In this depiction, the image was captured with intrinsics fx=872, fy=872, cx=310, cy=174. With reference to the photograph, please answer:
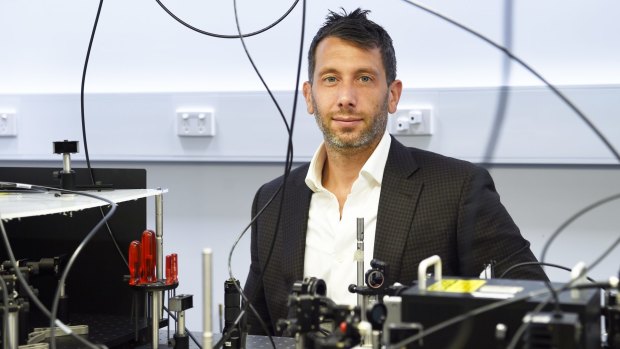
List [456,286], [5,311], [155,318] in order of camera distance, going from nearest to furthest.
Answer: [456,286] < [5,311] < [155,318]

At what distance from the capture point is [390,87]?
2.31 m

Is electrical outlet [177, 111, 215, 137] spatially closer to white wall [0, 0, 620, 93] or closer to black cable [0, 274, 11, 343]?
white wall [0, 0, 620, 93]

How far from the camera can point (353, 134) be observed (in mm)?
2184

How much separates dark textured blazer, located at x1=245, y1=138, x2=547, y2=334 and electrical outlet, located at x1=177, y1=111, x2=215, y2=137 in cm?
85

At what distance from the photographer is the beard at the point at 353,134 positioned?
2.18m

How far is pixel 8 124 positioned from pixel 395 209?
180cm

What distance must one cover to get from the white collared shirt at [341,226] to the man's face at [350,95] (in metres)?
0.07

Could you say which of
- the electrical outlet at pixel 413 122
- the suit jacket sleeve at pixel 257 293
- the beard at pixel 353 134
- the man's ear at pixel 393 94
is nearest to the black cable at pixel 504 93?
the electrical outlet at pixel 413 122

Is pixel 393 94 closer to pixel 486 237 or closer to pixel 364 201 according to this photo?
pixel 364 201

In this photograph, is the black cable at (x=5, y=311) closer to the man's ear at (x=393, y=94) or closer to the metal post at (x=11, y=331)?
the metal post at (x=11, y=331)

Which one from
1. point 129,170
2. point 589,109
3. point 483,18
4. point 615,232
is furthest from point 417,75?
point 129,170

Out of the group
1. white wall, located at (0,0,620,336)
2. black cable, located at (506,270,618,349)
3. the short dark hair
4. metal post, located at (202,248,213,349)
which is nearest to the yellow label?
black cable, located at (506,270,618,349)

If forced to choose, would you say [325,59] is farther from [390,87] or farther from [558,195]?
[558,195]

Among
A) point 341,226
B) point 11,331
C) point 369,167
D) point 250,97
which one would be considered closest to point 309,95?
point 369,167
